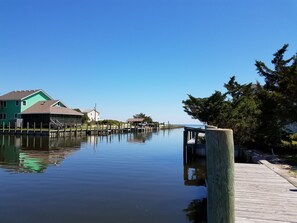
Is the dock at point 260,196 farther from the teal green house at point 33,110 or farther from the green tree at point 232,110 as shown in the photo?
the teal green house at point 33,110

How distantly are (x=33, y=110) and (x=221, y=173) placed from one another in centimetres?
5932

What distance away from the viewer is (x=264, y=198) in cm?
795

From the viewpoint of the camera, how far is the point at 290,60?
22703 mm

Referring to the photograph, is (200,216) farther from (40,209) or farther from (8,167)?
(8,167)

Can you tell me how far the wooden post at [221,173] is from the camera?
3.24 m

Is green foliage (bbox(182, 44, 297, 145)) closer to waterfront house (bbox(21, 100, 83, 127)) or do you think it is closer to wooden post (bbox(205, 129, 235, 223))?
wooden post (bbox(205, 129, 235, 223))

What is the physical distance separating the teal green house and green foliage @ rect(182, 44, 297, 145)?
105ft

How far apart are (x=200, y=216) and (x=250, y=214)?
→ 12.4 feet

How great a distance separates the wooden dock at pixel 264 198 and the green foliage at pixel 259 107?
741 centimetres

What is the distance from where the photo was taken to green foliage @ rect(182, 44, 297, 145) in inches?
694

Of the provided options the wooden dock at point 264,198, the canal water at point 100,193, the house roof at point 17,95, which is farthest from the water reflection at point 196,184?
the house roof at point 17,95


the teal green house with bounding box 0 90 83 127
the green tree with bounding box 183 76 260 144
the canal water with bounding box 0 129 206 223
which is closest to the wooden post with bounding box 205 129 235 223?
the canal water with bounding box 0 129 206 223

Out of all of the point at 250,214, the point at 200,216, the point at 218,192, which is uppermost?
the point at 218,192

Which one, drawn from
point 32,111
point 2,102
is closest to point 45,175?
point 32,111
